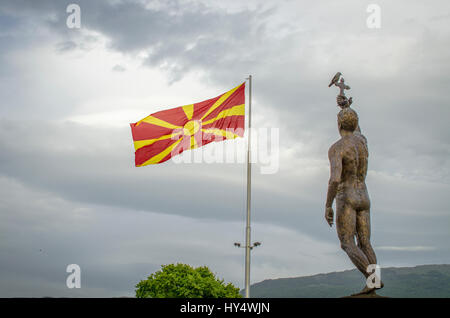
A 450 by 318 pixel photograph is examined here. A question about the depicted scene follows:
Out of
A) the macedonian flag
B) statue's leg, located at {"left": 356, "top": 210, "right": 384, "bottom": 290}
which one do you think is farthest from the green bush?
statue's leg, located at {"left": 356, "top": 210, "right": 384, "bottom": 290}

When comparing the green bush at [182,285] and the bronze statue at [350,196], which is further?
the green bush at [182,285]

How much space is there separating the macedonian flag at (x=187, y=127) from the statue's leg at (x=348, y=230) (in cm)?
634

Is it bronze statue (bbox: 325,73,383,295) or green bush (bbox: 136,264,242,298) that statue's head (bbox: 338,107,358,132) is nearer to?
bronze statue (bbox: 325,73,383,295)

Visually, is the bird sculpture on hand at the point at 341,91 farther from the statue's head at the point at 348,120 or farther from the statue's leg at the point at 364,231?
the statue's leg at the point at 364,231

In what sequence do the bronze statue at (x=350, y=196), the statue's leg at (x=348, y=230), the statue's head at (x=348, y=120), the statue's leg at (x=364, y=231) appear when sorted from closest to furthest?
1. the statue's leg at (x=348, y=230)
2. the bronze statue at (x=350, y=196)
3. the statue's leg at (x=364, y=231)
4. the statue's head at (x=348, y=120)

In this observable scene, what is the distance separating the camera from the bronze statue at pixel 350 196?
44.2 ft

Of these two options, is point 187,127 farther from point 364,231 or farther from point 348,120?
point 364,231

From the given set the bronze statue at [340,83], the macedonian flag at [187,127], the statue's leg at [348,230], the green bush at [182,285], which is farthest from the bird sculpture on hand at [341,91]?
the green bush at [182,285]

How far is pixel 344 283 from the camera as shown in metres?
184

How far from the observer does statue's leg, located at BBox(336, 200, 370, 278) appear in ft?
43.7

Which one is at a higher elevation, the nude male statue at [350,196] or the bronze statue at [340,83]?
the bronze statue at [340,83]
